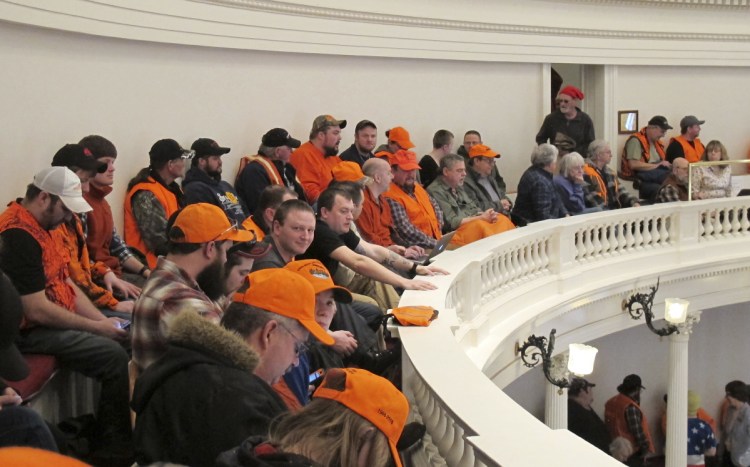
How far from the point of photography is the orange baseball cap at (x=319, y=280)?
401 centimetres

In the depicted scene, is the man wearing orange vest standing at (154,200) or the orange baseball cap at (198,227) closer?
the orange baseball cap at (198,227)

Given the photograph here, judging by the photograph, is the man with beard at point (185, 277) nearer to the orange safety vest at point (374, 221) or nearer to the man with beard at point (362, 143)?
the orange safety vest at point (374, 221)

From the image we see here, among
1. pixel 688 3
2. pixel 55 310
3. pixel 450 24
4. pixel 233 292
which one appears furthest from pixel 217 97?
pixel 688 3

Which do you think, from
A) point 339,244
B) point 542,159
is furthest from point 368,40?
point 339,244

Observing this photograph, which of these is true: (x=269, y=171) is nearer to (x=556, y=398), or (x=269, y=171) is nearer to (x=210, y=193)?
(x=210, y=193)

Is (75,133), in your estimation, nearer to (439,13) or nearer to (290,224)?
(290,224)

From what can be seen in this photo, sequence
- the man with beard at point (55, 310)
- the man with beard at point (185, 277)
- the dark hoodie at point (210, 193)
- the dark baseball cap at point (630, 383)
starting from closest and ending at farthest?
the man with beard at point (185, 277) < the man with beard at point (55, 310) < the dark hoodie at point (210, 193) < the dark baseball cap at point (630, 383)

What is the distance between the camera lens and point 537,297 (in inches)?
373

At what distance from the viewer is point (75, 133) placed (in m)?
6.98

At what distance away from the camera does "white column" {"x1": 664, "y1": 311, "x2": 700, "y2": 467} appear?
39.4 ft

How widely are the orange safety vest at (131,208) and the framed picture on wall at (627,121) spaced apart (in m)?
9.69

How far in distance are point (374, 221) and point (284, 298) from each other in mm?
4425

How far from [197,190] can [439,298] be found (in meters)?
2.33

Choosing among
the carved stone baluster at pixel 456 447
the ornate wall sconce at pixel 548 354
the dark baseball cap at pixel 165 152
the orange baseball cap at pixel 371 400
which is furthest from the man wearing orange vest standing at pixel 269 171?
the orange baseball cap at pixel 371 400
